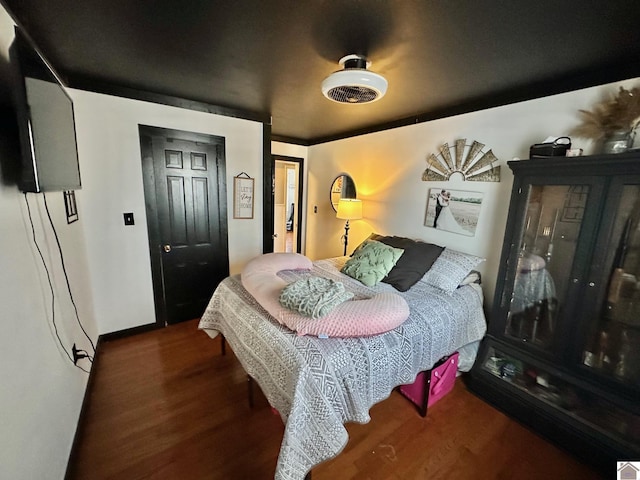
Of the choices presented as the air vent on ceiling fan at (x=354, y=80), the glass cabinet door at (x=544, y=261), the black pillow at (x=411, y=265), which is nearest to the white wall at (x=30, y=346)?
the air vent on ceiling fan at (x=354, y=80)

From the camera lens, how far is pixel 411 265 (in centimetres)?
223

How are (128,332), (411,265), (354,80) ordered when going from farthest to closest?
(128,332) → (411,265) → (354,80)

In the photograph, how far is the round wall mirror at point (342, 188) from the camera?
11.6 feet

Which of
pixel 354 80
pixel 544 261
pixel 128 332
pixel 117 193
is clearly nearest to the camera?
pixel 354 80

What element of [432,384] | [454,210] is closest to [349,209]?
[454,210]

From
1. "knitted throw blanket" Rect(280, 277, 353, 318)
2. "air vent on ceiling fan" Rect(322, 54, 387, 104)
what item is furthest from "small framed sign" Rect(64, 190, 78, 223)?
"air vent on ceiling fan" Rect(322, 54, 387, 104)

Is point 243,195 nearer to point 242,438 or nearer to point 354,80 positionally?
point 354,80

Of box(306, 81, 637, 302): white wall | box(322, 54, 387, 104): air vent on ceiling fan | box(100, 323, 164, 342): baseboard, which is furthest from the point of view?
box(100, 323, 164, 342): baseboard

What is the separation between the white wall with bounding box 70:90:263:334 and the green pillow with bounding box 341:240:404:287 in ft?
6.12

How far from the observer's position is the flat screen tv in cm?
91

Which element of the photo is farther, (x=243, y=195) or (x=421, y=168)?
(x=243, y=195)

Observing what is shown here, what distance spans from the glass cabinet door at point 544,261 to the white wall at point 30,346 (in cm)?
263

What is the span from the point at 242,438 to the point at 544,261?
7.42 feet

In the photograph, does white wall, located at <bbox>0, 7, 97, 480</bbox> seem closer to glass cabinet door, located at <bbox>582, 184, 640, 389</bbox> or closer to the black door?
the black door
